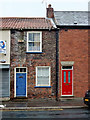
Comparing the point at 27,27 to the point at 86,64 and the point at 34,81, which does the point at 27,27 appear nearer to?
the point at 34,81

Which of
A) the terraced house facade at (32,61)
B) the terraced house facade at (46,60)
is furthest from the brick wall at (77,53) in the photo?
the terraced house facade at (32,61)

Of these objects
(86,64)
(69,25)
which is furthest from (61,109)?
(69,25)

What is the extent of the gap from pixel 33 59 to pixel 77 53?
3562 millimetres

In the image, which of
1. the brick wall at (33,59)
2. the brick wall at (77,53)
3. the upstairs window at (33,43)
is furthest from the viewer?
the upstairs window at (33,43)

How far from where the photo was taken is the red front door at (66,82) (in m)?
18.4

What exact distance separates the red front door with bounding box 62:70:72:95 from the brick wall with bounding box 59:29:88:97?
0.34 m

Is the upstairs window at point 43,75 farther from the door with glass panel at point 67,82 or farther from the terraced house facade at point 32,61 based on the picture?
the door with glass panel at point 67,82

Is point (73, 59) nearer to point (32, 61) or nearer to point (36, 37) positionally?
point (32, 61)

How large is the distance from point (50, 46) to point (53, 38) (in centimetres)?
69

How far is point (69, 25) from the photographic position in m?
18.3

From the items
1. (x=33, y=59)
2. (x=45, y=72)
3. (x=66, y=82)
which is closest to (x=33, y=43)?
(x=33, y=59)

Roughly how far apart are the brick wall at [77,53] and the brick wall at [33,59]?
799 mm

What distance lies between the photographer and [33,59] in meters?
18.3

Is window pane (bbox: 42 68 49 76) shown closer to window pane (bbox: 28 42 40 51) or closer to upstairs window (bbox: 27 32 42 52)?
upstairs window (bbox: 27 32 42 52)
